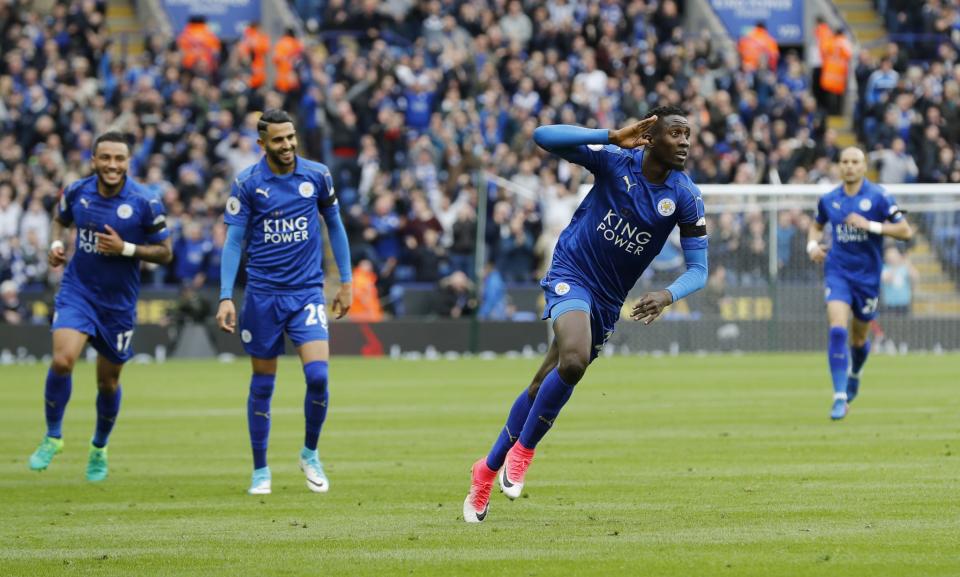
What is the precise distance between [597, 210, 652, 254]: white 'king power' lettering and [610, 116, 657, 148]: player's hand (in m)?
0.73

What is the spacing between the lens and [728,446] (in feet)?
48.2

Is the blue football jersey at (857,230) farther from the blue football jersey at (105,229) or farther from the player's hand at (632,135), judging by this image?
the player's hand at (632,135)

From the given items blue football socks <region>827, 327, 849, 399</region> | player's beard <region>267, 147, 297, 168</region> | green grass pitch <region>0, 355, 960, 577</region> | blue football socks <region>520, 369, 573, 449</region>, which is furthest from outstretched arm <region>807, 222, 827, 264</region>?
blue football socks <region>520, 369, 573, 449</region>

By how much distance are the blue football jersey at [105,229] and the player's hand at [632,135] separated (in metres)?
4.80

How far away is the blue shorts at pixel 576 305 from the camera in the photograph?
10422mm

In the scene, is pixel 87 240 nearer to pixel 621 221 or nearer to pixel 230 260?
pixel 230 260

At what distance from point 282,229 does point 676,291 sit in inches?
133

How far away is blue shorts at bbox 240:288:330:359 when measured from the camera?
489 inches

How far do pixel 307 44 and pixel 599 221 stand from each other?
27310 mm

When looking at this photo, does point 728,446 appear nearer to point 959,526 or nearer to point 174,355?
point 959,526

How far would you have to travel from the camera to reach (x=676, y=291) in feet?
33.7

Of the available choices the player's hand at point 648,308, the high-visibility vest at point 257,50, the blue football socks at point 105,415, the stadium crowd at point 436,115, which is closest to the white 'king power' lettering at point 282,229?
the blue football socks at point 105,415

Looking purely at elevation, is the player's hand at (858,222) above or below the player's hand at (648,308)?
below

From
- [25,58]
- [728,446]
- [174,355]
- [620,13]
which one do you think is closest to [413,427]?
[728,446]
